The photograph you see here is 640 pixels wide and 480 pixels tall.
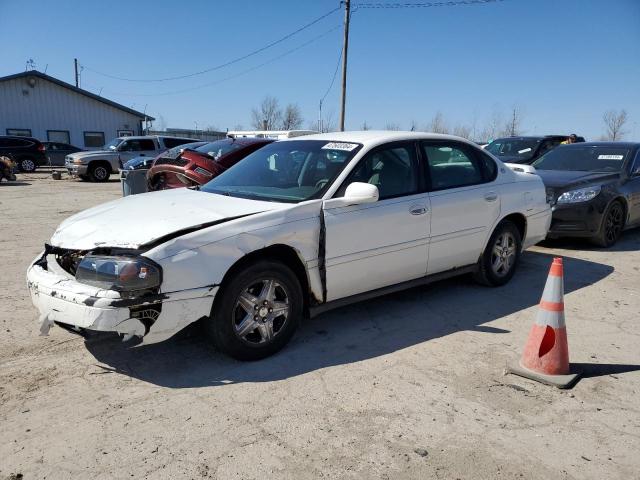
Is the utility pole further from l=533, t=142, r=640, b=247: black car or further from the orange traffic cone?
the orange traffic cone

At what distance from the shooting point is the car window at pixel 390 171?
14.2 feet

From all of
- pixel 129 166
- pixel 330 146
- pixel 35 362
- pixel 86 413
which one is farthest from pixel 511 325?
pixel 129 166

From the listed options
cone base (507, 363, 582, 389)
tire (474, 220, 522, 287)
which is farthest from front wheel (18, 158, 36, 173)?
cone base (507, 363, 582, 389)

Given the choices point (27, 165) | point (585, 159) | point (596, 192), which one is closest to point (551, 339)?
point (596, 192)

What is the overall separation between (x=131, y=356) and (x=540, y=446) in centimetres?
282

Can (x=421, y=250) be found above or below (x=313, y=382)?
above

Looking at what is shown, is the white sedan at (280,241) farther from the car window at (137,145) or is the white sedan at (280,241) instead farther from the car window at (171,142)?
the car window at (137,145)

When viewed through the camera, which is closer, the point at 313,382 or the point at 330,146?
the point at 313,382

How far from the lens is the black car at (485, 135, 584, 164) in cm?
1347

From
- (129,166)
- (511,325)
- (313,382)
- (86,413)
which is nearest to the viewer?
(86,413)

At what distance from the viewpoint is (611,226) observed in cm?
787

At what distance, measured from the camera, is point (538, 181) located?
19.8 ft

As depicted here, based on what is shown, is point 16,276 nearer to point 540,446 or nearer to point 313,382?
point 313,382

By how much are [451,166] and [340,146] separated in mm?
1269
